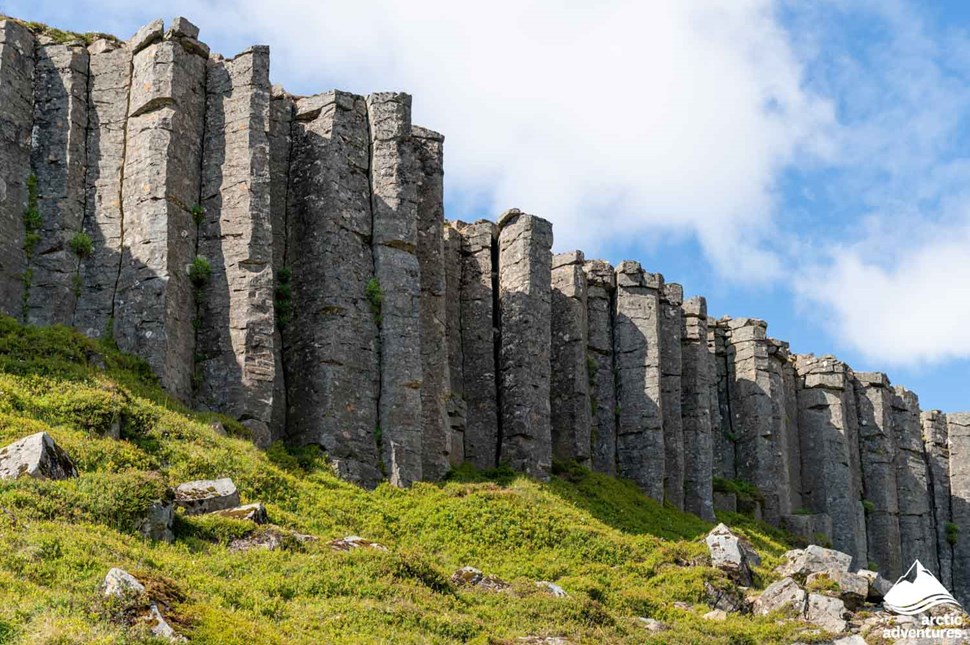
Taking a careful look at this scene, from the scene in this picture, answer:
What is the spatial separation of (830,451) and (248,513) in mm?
41772

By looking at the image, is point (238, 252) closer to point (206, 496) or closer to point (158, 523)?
point (206, 496)

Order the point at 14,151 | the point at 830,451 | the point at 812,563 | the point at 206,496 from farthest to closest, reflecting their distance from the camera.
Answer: the point at 830,451 → the point at 14,151 → the point at 812,563 → the point at 206,496

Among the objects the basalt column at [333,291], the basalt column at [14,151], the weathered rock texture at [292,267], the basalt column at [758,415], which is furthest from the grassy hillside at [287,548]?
the basalt column at [758,415]

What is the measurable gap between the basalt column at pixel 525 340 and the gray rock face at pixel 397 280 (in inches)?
229

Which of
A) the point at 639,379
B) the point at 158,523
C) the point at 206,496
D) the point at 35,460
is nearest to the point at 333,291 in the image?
the point at 206,496

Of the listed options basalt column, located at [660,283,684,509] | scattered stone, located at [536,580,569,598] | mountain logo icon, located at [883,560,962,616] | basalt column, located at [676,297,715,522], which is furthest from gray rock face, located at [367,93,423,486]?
basalt column, located at [676,297,715,522]

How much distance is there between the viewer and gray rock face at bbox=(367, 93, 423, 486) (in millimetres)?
40781

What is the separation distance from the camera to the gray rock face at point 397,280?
4078 cm

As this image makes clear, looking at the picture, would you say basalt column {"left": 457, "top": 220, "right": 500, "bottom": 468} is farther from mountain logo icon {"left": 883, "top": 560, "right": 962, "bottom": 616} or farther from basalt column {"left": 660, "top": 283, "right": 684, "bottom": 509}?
mountain logo icon {"left": 883, "top": 560, "right": 962, "bottom": 616}

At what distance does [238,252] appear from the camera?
40188 mm

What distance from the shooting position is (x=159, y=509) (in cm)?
2645

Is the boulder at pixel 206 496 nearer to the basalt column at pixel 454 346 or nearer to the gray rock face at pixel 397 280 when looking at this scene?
the gray rock face at pixel 397 280

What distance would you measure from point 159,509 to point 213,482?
3671 millimetres

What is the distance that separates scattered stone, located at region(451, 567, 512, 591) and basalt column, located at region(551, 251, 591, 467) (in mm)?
20031
